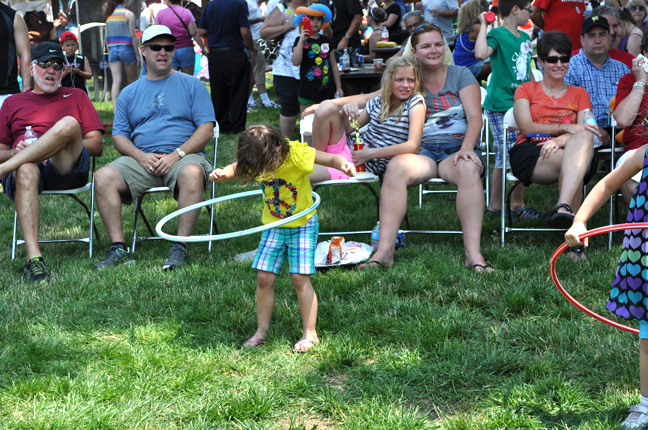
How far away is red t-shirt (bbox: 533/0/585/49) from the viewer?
25.1 ft

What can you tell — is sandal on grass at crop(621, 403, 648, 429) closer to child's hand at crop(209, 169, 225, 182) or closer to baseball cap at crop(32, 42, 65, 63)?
child's hand at crop(209, 169, 225, 182)

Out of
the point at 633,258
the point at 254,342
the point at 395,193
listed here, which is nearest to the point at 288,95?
the point at 395,193

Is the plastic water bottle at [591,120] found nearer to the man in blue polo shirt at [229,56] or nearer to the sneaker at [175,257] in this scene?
the sneaker at [175,257]

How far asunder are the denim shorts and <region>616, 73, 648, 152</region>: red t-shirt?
1008 mm

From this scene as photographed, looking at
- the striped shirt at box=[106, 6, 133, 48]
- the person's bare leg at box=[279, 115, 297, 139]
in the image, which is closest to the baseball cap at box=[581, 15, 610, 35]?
the person's bare leg at box=[279, 115, 297, 139]

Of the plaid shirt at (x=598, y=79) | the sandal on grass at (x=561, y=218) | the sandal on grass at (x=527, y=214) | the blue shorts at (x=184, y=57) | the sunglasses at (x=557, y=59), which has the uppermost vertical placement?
the blue shorts at (x=184, y=57)

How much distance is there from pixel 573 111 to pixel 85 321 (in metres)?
3.58

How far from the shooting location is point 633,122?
16.9 ft

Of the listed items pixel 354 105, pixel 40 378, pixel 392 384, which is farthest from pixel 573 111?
pixel 40 378

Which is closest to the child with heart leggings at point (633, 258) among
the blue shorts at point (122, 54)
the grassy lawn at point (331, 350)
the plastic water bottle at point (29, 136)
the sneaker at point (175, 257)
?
the grassy lawn at point (331, 350)

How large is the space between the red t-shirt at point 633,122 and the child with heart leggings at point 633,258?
2478 millimetres

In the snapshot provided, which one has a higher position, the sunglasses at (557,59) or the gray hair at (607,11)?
the gray hair at (607,11)

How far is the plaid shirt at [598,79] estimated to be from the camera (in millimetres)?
5805

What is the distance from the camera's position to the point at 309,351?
11.9ft
